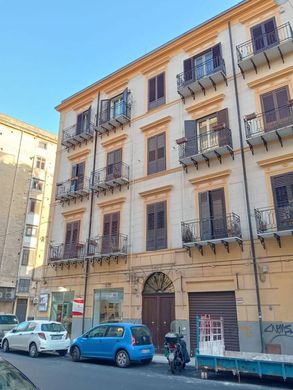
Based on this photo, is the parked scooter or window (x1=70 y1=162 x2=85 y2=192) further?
window (x1=70 y1=162 x2=85 y2=192)

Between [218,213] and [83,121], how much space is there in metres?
12.8

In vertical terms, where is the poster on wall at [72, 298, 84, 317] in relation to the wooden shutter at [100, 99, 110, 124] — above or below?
below

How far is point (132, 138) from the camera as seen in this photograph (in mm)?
19766

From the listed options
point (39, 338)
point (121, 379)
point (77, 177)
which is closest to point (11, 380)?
point (121, 379)

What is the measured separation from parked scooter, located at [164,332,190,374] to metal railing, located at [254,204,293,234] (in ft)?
17.2

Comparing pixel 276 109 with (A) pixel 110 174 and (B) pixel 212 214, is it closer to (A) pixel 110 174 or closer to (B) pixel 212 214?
(B) pixel 212 214

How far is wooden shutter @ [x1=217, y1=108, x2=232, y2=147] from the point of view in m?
15.5

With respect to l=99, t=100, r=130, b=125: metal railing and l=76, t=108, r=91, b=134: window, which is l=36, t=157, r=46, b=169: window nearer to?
l=76, t=108, r=91, b=134: window

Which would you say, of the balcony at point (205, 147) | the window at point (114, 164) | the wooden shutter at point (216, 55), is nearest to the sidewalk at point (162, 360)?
the balcony at point (205, 147)

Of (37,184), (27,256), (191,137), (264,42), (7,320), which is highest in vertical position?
(37,184)

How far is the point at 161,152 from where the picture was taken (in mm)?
18094

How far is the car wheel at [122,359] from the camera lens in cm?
1172

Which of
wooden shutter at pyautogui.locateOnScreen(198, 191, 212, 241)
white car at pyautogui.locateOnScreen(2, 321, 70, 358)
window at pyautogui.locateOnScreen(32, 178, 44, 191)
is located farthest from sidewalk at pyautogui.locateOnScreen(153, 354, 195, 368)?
window at pyautogui.locateOnScreen(32, 178, 44, 191)

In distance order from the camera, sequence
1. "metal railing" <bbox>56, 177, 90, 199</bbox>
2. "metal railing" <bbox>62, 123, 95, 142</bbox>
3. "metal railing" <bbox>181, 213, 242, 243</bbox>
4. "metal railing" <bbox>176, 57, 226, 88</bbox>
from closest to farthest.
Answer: "metal railing" <bbox>181, 213, 242, 243</bbox>, "metal railing" <bbox>176, 57, 226, 88</bbox>, "metal railing" <bbox>56, 177, 90, 199</bbox>, "metal railing" <bbox>62, 123, 95, 142</bbox>
